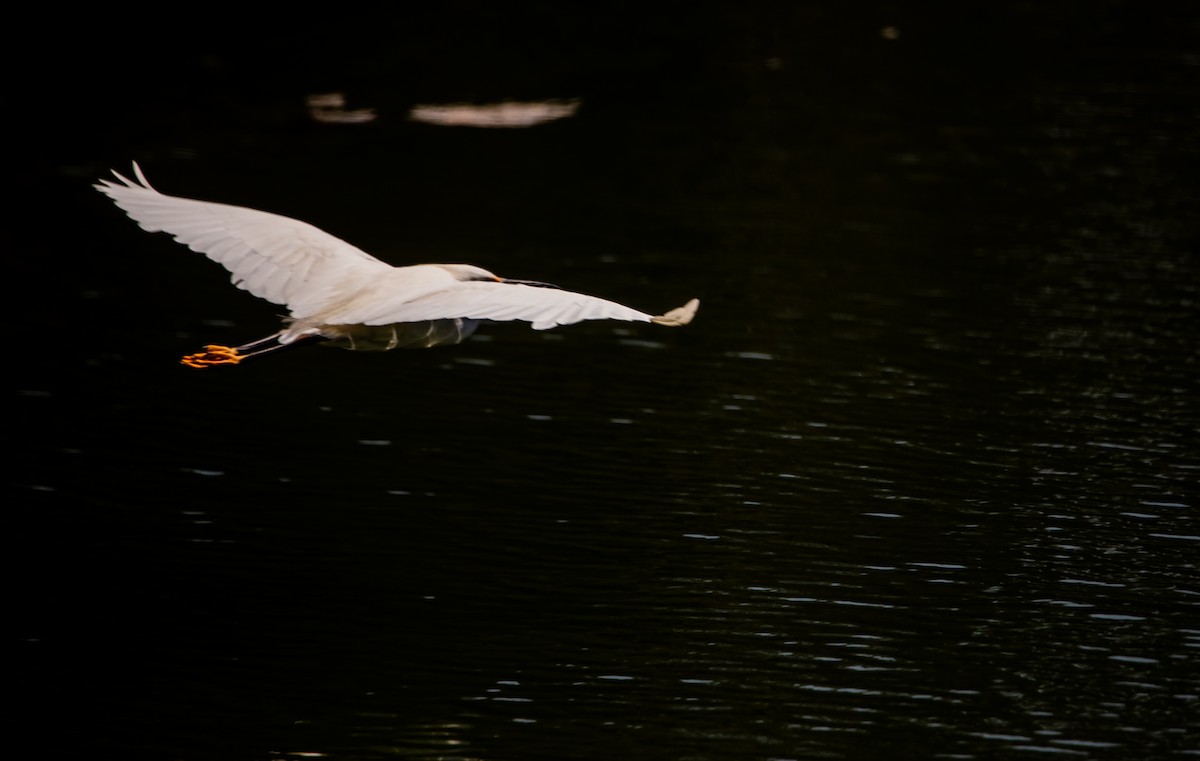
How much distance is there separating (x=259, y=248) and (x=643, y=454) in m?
4.33

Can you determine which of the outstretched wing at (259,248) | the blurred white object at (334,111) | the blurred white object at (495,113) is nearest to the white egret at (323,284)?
the outstretched wing at (259,248)

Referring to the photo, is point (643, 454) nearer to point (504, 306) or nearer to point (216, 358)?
point (216, 358)

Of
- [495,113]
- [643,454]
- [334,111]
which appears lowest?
[643,454]

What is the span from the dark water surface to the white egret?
181cm

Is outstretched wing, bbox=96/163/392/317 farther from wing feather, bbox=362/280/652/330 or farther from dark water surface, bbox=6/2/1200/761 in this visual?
dark water surface, bbox=6/2/1200/761

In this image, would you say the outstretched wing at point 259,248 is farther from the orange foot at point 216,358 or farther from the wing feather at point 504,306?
the wing feather at point 504,306

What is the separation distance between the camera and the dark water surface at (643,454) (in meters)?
9.65

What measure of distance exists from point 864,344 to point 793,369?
3.58 feet

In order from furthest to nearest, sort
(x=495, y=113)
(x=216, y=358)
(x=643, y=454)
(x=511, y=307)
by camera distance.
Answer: (x=495, y=113), (x=643, y=454), (x=216, y=358), (x=511, y=307)

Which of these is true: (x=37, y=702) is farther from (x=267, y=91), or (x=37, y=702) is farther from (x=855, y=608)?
(x=267, y=91)

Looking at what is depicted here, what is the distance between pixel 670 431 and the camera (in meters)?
14.2

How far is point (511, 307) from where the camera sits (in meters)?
8.42

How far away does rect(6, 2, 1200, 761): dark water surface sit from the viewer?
9.65 m

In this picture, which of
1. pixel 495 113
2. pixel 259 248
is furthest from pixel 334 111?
pixel 259 248
